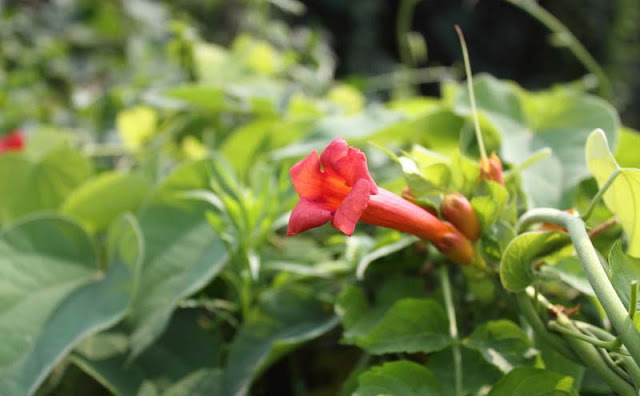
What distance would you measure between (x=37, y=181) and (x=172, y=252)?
9.8 inches

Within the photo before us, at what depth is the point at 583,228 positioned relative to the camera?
0.31 metres

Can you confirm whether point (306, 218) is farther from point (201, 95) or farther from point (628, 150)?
point (201, 95)

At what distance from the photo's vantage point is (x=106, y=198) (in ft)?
2.04

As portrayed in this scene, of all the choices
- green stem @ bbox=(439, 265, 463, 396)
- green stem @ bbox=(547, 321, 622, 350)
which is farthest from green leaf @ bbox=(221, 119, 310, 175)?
green stem @ bbox=(547, 321, 622, 350)

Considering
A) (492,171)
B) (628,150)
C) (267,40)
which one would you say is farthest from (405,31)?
(492,171)

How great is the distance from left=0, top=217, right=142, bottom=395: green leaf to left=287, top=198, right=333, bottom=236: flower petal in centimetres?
19

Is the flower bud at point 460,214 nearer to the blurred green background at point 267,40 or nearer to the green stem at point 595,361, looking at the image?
the green stem at point 595,361

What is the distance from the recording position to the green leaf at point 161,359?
47 centimetres

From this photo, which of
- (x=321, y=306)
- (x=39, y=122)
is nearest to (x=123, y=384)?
(x=321, y=306)

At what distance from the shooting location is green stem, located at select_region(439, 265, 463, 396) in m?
0.39

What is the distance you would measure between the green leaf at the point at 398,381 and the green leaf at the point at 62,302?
196mm

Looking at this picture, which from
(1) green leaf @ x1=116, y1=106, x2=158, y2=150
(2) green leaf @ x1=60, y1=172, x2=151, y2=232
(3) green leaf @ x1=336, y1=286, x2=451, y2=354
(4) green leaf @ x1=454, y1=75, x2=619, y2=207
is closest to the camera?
(3) green leaf @ x1=336, y1=286, x2=451, y2=354

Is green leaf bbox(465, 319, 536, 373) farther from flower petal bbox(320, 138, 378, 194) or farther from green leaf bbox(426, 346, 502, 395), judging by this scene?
flower petal bbox(320, 138, 378, 194)

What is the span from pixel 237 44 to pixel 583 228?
760mm
